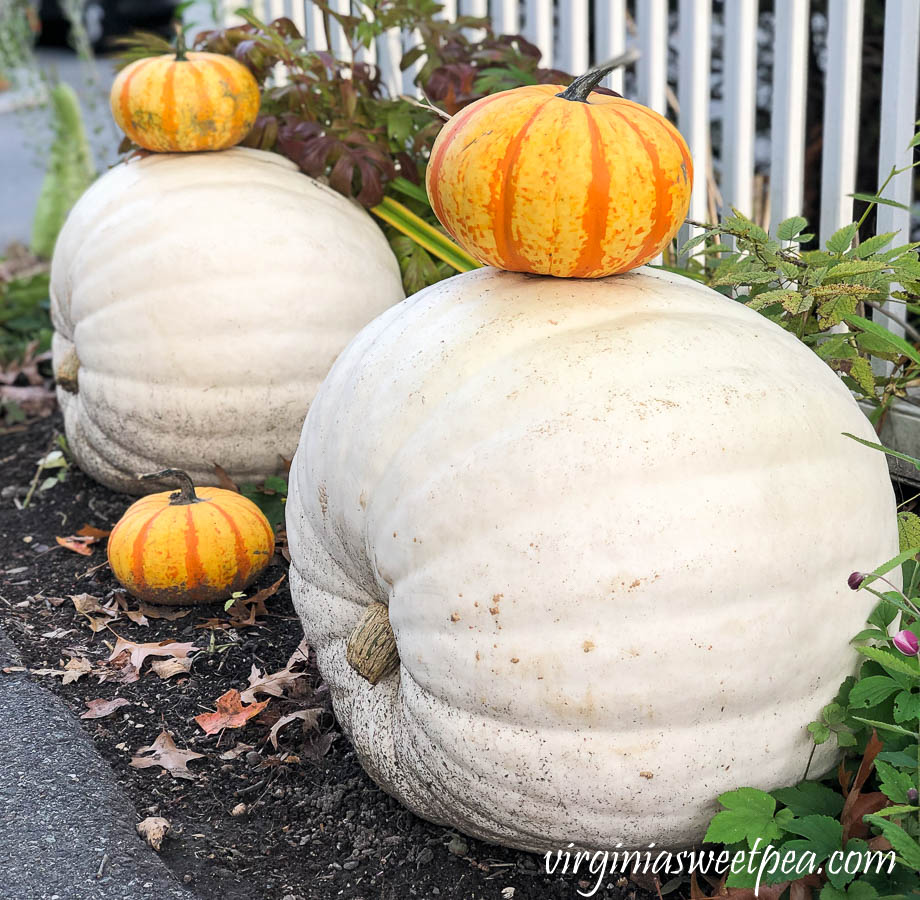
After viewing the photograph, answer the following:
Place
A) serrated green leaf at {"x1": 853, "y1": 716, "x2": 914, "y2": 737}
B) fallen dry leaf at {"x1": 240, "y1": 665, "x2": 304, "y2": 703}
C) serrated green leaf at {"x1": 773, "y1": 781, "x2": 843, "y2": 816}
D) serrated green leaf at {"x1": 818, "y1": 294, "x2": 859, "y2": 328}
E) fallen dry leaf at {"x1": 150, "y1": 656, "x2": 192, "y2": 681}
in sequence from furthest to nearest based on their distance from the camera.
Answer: fallen dry leaf at {"x1": 150, "y1": 656, "x2": 192, "y2": 681}
fallen dry leaf at {"x1": 240, "y1": 665, "x2": 304, "y2": 703}
serrated green leaf at {"x1": 818, "y1": 294, "x2": 859, "y2": 328}
serrated green leaf at {"x1": 773, "y1": 781, "x2": 843, "y2": 816}
serrated green leaf at {"x1": 853, "y1": 716, "x2": 914, "y2": 737}

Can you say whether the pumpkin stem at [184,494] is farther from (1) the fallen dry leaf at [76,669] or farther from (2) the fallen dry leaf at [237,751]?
(2) the fallen dry leaf at [237,751]

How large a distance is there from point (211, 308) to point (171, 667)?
996mm

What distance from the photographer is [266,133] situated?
342 centimetres

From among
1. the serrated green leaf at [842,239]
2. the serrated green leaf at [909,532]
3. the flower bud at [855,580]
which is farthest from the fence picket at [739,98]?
the flower bud at [855,580]

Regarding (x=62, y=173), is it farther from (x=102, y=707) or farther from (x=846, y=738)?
(x=846, y=738)

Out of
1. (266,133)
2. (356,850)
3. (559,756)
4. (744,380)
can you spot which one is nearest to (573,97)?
(744,380)

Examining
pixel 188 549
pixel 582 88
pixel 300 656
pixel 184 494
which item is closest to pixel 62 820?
pixel 300 656

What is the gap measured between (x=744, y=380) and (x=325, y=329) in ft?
5.05

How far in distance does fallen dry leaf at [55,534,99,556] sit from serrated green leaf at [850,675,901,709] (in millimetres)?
2157

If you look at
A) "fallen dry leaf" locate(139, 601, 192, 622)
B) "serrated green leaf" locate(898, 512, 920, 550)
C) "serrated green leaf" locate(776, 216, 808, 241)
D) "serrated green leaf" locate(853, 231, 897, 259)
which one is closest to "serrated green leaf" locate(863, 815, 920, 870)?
"serrated green leaf" locate(898, 512, 920, 550)

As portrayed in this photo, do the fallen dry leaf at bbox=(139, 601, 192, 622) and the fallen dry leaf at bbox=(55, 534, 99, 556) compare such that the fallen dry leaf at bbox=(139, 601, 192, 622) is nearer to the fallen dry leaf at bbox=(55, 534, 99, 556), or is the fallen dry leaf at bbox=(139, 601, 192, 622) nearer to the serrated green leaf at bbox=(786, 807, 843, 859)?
the fallen dry leaf at bbox=(55, 534, 99, 556)

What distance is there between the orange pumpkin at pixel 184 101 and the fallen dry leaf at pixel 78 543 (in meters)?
1.16

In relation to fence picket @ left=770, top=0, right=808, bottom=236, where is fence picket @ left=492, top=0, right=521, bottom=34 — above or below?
above

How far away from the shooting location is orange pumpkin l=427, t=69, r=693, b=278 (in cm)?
173
